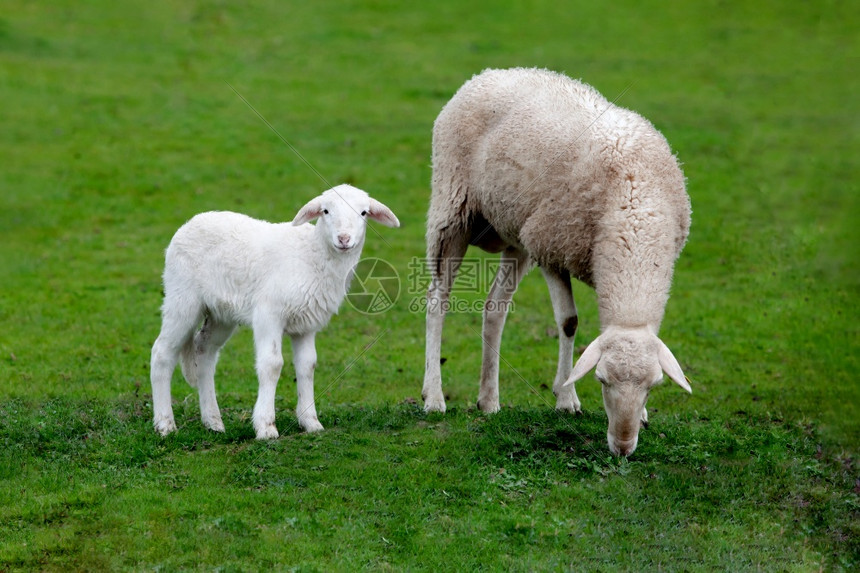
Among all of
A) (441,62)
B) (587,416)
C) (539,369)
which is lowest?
(539,369)

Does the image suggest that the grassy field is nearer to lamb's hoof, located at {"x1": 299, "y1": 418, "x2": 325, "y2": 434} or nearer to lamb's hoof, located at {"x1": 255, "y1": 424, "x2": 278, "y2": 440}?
lamb's hoof, located at {"x1": 299, "y1": 418, "x2": 325, "y2": 434}

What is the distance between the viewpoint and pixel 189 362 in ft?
29.2

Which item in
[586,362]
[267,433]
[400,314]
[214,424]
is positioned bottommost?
[400,314]

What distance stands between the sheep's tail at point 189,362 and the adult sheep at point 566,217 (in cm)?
236

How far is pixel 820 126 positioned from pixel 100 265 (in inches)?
658

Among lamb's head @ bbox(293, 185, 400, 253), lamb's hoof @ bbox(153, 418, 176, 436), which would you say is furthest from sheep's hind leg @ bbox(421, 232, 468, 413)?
lamb's hoof @ bbox(153, 418, 176, 436)

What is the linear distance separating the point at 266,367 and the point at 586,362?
9.00ft

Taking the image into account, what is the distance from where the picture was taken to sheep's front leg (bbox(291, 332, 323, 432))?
8555 millimetres

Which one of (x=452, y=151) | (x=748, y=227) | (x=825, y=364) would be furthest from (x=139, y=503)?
(x=748, y=227)

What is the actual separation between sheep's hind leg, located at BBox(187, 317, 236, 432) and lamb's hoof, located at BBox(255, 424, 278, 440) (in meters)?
0.58

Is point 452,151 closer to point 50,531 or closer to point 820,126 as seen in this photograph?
point 50,531

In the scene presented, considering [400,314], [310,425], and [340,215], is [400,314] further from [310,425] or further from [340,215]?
[340,215]

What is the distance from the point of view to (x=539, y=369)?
13.2m

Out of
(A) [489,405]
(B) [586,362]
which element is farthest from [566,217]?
(A) [489,405]
